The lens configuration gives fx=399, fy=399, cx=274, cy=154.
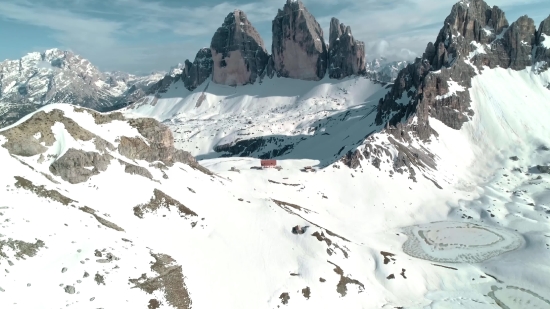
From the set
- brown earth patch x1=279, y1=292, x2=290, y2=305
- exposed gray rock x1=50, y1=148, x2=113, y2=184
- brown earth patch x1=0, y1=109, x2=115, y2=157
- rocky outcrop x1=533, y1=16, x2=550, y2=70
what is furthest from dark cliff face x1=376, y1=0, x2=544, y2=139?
exposed gray rock x1=50, y1=148, x2=113, y2=184

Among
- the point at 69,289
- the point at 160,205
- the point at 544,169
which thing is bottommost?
the point at 544,169

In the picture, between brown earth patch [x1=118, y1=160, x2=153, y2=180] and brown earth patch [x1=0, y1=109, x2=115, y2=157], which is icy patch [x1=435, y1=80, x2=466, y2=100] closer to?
brown earth patch [x1=118, y1=160, x2=153, y2=180]

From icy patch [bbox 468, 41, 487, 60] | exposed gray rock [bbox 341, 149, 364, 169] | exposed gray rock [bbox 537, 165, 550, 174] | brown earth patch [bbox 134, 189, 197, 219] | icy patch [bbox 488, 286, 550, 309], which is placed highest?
icy patch [bbox 468, 41, 487, 60]

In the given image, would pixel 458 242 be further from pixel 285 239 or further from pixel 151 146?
pixel 151 146

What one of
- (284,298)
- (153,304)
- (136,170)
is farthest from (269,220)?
(153,304)

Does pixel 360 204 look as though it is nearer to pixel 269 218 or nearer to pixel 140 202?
pixel 269 218

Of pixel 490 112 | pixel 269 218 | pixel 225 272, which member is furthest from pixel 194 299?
pixel 490 112

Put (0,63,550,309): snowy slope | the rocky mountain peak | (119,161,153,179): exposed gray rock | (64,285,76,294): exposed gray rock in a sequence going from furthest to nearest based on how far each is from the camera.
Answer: the rocky mountain peak
(119,161,153,179): exposed gray rock
(0,63,550,309): snowy slope
(64,285,76,294): exposed gray rock
